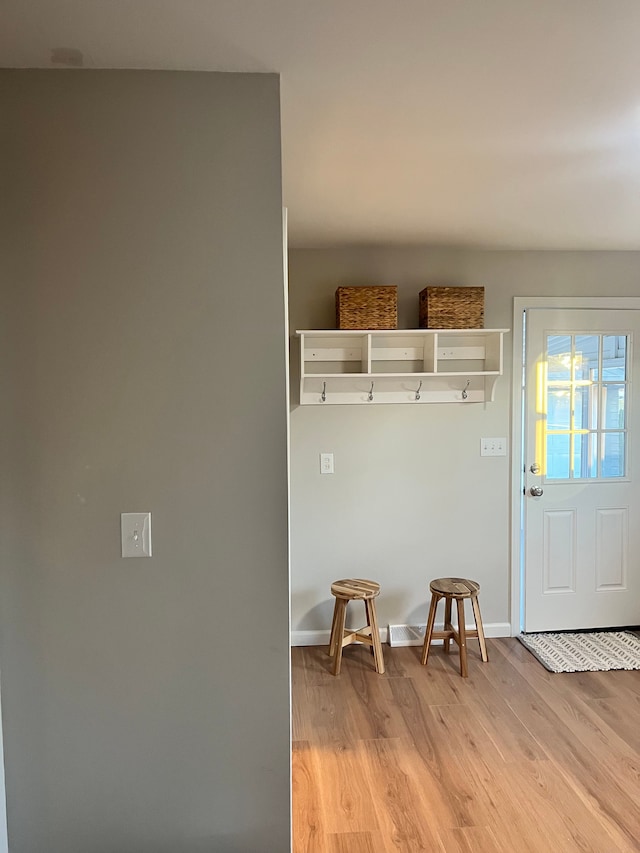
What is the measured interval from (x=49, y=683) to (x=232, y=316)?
42.1 inches

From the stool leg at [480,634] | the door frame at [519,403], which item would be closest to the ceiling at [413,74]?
the door frame at [519,403]

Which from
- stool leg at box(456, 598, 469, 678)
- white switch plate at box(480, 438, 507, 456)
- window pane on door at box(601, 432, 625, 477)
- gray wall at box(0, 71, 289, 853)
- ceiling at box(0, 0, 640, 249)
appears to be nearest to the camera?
ceiling at box(0, 0, 640, 249)

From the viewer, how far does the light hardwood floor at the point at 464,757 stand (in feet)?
6.61

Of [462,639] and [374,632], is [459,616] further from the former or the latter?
[374,632]

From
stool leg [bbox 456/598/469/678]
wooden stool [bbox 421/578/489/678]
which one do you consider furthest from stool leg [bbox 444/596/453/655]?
stool leg [bbox 456/598/469/678]

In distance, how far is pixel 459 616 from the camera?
10.3 feet

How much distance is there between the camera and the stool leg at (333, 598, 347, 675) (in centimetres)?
316

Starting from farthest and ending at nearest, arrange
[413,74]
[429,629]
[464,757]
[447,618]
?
[447,618]
[429,629]
[464,757]
[413,74]

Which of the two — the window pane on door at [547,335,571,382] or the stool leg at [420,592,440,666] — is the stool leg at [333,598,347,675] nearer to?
the stool leg at [420,592,440,666]

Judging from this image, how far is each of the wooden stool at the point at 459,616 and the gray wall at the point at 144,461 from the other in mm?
1720

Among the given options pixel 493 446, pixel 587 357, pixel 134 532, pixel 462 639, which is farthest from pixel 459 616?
pixel 134 532

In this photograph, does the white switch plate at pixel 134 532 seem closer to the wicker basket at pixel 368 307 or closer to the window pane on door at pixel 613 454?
the wicker basket at pixel 368 307

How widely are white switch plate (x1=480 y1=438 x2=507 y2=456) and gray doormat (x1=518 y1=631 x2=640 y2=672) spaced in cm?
111

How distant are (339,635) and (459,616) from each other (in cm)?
64
